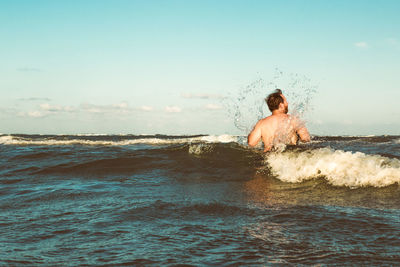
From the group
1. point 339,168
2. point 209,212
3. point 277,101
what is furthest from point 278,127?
point 209,212

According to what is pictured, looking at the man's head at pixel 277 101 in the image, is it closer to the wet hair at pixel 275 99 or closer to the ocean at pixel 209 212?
the wet hair at pixel 275 99

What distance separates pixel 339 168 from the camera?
5980 mm

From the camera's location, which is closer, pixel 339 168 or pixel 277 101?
pixel 339 168

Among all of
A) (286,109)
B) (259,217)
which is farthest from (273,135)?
(259,217)

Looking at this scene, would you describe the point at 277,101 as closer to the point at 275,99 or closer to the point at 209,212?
the point at 275,99

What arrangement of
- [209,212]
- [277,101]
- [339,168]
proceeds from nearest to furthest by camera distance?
[209,212] → [339,168] → [277,101]

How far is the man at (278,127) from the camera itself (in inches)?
305

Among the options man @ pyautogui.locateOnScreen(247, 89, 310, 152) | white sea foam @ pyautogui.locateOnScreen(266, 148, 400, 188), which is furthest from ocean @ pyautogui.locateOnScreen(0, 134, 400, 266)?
man @ pyautogui.locateOnScreen(247, 89, 310, 152)

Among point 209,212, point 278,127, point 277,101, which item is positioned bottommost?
point 209,212

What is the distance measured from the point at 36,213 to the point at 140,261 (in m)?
2.32

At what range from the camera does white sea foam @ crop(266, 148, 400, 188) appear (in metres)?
5.41

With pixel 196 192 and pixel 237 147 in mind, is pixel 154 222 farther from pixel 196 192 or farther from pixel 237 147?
pixel 237 147

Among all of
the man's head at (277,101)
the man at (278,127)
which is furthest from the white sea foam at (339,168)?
the man's head at (277,101)

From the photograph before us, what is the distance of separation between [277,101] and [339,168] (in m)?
2.24
